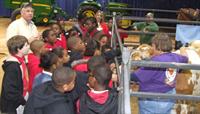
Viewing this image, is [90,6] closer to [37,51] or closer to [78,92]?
[37,51]

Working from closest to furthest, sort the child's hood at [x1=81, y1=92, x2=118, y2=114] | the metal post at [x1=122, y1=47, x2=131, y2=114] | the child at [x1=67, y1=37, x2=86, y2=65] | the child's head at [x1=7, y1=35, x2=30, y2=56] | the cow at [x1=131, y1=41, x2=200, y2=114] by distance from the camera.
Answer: the metal post at [x1=122, y1=47, x2=131, y2=114]
the child's hood at [x1=81, y1=92, x2=118, y2=114]
the child's head at [x1=7, y1=35, x2=30, y2=56]
the cow at [x1=131, y1=41, x2=200, y2=114]
the child at [x1=67, y1=37, x2=86, y2=65]

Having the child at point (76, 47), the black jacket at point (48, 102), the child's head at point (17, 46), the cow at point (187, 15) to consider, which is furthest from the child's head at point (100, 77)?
the cow at point (187, 15)

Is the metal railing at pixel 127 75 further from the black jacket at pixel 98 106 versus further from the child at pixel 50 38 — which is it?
the child at pixel 50 38

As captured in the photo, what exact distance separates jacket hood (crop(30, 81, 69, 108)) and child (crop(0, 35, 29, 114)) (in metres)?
0.64

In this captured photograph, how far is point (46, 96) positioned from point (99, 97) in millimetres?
418

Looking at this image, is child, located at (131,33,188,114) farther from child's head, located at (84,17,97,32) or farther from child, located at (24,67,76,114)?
child's head, located at (84,17,97,32)

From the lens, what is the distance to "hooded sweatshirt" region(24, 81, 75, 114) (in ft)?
9.91

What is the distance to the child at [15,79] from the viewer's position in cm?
371

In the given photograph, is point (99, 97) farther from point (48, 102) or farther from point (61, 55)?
point (61, 55)

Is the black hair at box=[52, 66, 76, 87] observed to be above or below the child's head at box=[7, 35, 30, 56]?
below

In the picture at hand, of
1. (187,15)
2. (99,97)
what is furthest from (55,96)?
(187,15)

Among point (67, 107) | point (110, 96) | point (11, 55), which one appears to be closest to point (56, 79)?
point (67, 107)

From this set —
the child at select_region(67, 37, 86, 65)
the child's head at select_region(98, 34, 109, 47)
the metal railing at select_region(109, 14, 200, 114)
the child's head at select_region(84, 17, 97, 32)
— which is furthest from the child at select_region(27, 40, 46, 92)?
the child's head at select_region(84, 17, 97, 32)

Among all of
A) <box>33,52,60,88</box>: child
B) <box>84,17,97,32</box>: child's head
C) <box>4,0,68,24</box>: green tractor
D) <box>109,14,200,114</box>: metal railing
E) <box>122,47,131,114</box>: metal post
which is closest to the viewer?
<box>122,47,131,114</box>: metal post
